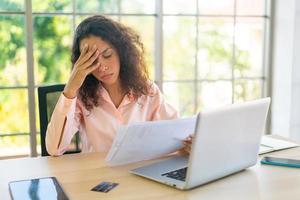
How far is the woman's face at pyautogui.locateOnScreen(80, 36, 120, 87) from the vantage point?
5.47 feet

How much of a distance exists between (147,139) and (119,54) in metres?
0.56

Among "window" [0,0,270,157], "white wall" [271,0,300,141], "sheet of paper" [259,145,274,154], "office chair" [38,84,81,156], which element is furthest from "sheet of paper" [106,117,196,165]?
"white wall" [271,0,300,141]

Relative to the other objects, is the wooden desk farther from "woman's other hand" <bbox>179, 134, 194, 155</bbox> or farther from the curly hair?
the curly hair

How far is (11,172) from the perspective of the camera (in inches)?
53.5

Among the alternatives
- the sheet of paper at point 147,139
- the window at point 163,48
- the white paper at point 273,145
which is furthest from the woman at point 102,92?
the window at point 163,48

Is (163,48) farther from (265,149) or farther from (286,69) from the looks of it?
(265,149)

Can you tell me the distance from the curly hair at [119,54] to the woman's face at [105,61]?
2 centimetres

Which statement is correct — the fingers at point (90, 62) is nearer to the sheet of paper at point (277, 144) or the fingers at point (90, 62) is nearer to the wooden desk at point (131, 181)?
the wooden desk at point (131, 181)

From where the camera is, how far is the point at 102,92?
5.78 feet

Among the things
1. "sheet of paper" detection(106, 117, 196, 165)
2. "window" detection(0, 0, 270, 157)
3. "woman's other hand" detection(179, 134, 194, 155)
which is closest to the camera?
"sheet of paper" detection(106, 117, 196, 165)

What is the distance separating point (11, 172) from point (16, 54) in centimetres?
135

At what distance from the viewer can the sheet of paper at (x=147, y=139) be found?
4.17 ft

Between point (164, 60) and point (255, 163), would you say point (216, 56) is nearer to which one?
point (164, 60)

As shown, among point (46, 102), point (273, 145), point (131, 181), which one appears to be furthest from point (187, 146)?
point (46, 102)
